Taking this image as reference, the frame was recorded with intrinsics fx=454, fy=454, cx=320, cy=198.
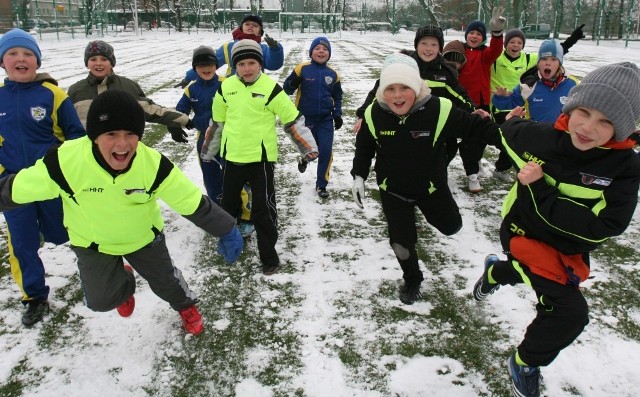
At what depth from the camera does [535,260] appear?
2.46 m

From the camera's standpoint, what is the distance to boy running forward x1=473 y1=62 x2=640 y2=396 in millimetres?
2096

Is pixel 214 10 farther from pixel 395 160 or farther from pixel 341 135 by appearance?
pixel 395 160

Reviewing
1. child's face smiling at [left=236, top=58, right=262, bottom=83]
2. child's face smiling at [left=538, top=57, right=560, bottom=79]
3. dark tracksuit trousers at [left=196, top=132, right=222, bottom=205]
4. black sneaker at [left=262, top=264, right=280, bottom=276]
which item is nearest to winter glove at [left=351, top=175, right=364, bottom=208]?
black sneaker at [left=262, top=264, right=280, bottom=276]

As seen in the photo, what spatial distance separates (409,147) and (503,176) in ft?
11.0

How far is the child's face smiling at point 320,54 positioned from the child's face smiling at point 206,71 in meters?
1.25

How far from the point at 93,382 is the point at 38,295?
1013mm

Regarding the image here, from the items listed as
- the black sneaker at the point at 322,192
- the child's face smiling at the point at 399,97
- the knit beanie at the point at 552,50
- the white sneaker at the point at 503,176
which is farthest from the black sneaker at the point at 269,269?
the white sneaker at the point at 503,176

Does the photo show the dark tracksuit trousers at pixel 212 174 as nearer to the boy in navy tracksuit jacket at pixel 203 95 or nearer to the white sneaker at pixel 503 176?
the boy in navy tracksuit jacket at pixel 203 95

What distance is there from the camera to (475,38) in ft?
18.5

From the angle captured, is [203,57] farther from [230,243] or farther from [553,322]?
[553,322]

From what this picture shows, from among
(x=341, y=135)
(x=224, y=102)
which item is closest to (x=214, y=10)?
(x=341, y=135)

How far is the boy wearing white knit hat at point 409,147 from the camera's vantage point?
314 cm

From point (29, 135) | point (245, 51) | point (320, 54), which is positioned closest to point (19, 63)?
point (29, 135)

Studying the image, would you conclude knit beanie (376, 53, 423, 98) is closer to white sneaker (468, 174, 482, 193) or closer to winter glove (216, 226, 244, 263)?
winter glove (216, 226, 244, 263)
